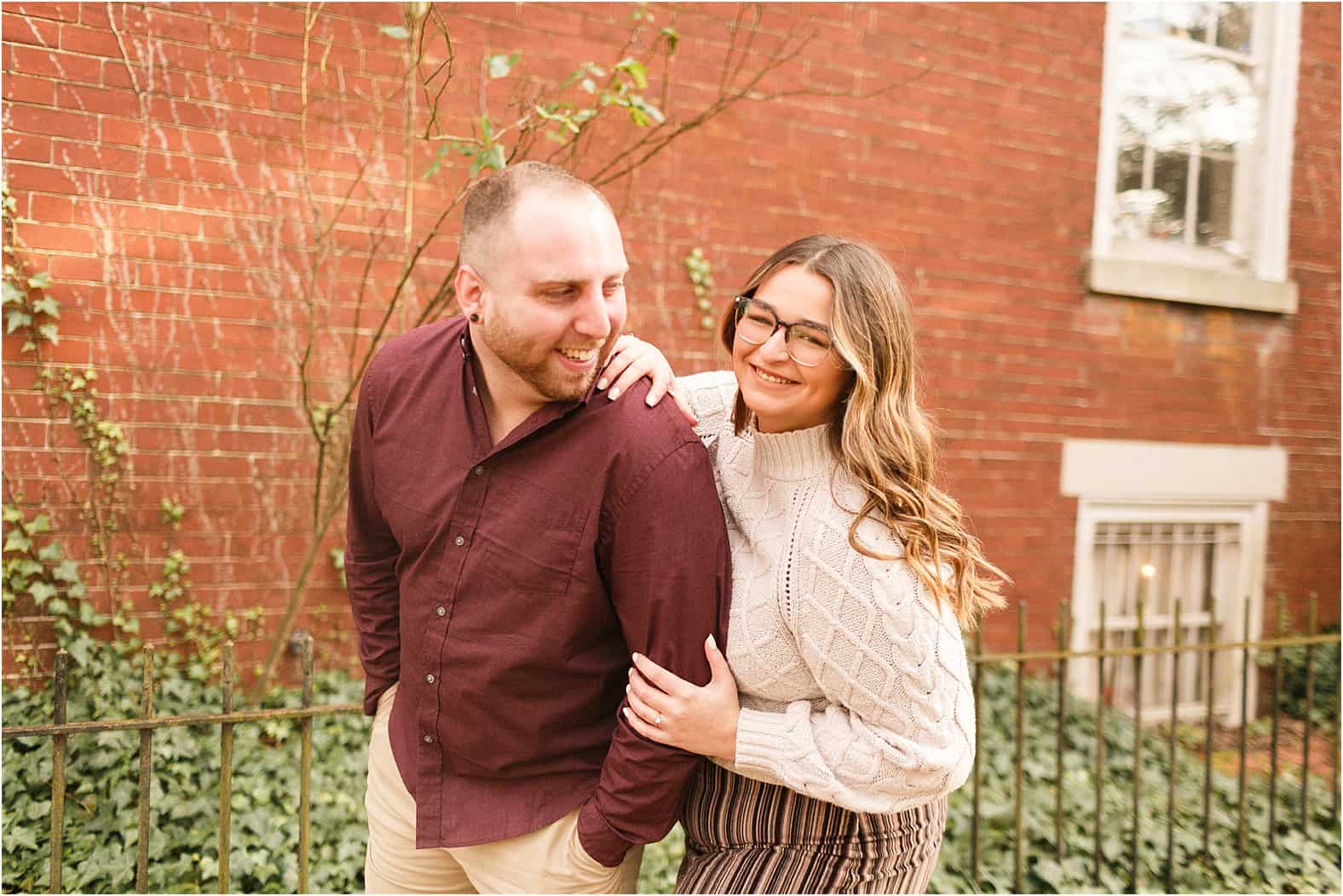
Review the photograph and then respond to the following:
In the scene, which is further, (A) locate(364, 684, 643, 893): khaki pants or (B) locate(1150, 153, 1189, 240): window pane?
(B) locate(1150, 153, 1189, 240): window pane

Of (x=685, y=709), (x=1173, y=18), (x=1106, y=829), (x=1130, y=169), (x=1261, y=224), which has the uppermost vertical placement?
(x=1173, y=18)

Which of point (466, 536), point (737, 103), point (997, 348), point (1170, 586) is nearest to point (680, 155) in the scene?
point (737, 103)

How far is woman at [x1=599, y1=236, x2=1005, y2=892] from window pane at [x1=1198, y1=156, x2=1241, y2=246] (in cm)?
559

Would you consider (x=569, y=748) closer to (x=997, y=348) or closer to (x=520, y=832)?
(x=520, y=832)

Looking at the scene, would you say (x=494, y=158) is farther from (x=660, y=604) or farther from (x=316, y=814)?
(x=316, y=814)

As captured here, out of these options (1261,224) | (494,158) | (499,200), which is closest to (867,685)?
(499,200)

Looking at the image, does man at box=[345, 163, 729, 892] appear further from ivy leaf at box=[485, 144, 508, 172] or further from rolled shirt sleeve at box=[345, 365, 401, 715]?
ivy leaf at box=[485, 144, 508, 172]

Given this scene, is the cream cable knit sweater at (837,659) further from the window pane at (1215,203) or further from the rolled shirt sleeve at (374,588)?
the window pane at (1215,203)

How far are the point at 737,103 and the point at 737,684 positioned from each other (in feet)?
12.2

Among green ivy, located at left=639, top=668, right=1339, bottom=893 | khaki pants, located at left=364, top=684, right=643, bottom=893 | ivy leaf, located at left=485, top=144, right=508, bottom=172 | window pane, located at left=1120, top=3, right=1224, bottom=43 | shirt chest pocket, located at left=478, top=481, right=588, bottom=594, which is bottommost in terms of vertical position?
green ivy, located at left=639, top=668, right=1339, bottom=893

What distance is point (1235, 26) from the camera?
6.53 meters

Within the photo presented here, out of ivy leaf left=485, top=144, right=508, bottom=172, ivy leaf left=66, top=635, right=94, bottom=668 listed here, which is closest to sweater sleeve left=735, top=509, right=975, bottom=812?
ivy leaf left=485, top=144, right=508, bottom=172

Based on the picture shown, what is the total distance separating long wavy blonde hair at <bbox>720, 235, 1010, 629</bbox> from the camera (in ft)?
6.43

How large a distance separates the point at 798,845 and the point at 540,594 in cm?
79
